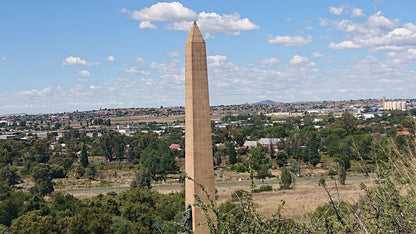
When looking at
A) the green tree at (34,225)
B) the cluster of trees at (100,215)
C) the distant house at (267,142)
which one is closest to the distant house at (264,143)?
the distant house at (267,142)

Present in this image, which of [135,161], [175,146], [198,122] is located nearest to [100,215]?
[198,122]

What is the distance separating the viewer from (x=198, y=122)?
15.3m

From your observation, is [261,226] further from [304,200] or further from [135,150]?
[135,150]

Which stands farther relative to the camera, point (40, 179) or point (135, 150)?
point (135, 150)

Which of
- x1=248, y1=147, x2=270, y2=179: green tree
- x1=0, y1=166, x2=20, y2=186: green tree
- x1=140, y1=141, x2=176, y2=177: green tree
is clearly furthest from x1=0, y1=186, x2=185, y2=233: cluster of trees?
x1=140, y1=141, x2=176, y2=177: green tree

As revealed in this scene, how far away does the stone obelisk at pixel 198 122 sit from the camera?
49.9ft

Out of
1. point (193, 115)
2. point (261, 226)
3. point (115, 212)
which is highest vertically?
point (193, 115)

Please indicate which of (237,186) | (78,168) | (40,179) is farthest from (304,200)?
(78,168)

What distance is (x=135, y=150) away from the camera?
73062 millimetres

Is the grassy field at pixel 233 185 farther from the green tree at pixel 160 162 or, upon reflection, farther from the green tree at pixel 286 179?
the green tree at pixel 160 162

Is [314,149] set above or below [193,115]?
below

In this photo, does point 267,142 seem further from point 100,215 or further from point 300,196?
point 100,215

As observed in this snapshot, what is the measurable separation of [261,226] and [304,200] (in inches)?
1199

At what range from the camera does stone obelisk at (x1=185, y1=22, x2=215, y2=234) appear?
15.2 m
